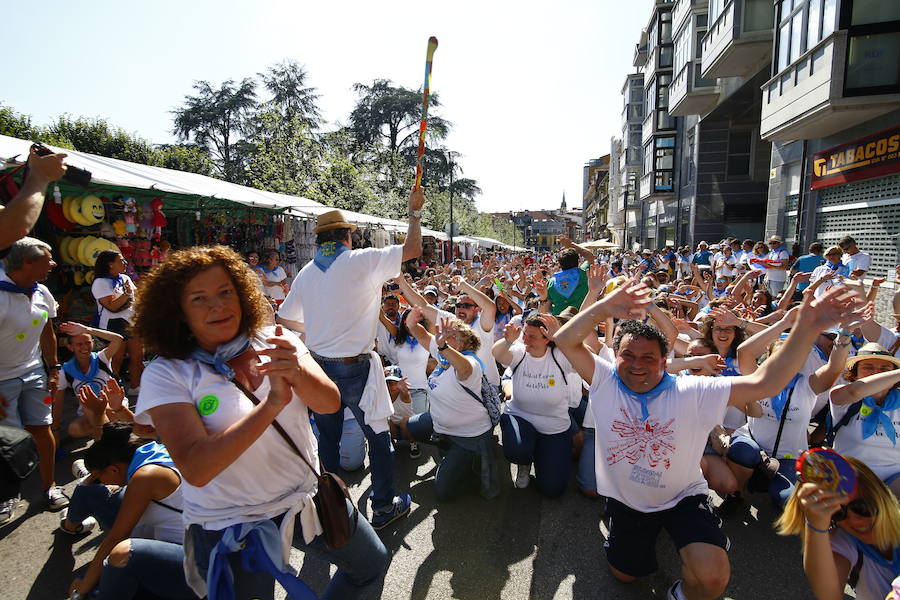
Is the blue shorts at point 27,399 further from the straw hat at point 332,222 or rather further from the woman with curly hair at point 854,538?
the woman with curly hair at point 854,538

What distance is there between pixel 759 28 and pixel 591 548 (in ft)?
54.8

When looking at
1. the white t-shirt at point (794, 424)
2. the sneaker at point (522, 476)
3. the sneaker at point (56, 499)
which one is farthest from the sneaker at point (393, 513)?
the white t-shirt at point (794, 424)

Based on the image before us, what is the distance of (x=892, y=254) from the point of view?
9859 mm

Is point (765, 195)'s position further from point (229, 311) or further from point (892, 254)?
point (229, 311)

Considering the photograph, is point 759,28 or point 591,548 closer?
point 591,548

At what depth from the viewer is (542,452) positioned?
3.97 metres

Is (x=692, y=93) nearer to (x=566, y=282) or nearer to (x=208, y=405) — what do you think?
(x=566, y=282)

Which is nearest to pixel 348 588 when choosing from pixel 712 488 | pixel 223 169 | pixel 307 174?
pixel 712 488

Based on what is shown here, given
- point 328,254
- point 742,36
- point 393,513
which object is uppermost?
point 742,36

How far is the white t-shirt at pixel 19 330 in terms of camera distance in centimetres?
313

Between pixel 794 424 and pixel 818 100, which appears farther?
pixel 818 100

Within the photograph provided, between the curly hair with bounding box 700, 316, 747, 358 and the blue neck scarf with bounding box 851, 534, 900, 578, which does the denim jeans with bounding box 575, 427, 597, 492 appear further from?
the blue neck scarf with bounding box 851, 534, 900, 578

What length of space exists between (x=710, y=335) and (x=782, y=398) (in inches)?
31.9

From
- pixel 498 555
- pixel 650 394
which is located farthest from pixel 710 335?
pixel 498 555
